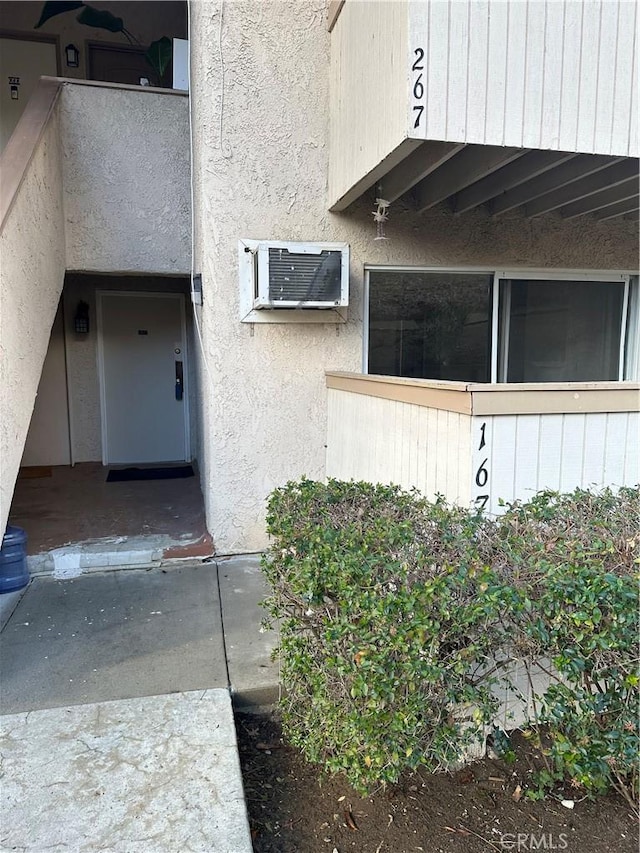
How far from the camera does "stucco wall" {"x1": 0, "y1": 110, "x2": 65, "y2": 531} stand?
3219 mm

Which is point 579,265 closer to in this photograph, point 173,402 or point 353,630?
point 353,630

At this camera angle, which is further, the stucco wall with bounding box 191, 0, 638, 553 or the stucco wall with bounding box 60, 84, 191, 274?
the stucco wall with bounding box 60, 84, 191, 274

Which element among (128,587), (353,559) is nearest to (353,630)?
Answer: (353,559)

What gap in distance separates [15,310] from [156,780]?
2.68 meters

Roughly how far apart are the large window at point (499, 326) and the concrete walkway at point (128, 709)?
2322 millimetres

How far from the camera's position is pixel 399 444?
10.5ft

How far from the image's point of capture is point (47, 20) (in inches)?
244

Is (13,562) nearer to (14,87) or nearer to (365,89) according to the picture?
(365,89)

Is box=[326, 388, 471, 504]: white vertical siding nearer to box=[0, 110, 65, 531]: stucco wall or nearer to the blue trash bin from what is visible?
box=[0, 110, 65, 531]: stucco wall

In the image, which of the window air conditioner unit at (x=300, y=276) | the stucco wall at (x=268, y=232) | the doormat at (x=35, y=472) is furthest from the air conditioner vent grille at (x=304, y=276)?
the doormat at (x=35, y=472)

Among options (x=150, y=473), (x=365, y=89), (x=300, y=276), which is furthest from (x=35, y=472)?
(x=365, y=89)

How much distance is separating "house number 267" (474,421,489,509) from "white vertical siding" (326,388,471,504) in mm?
44

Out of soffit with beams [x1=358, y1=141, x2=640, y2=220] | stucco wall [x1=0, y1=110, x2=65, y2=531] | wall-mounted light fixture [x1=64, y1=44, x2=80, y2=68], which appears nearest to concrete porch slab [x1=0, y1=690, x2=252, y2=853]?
stucco wall [x1=0, y1=110, x2=65, y2=531]

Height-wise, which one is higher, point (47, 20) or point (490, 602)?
point (47, 20)
